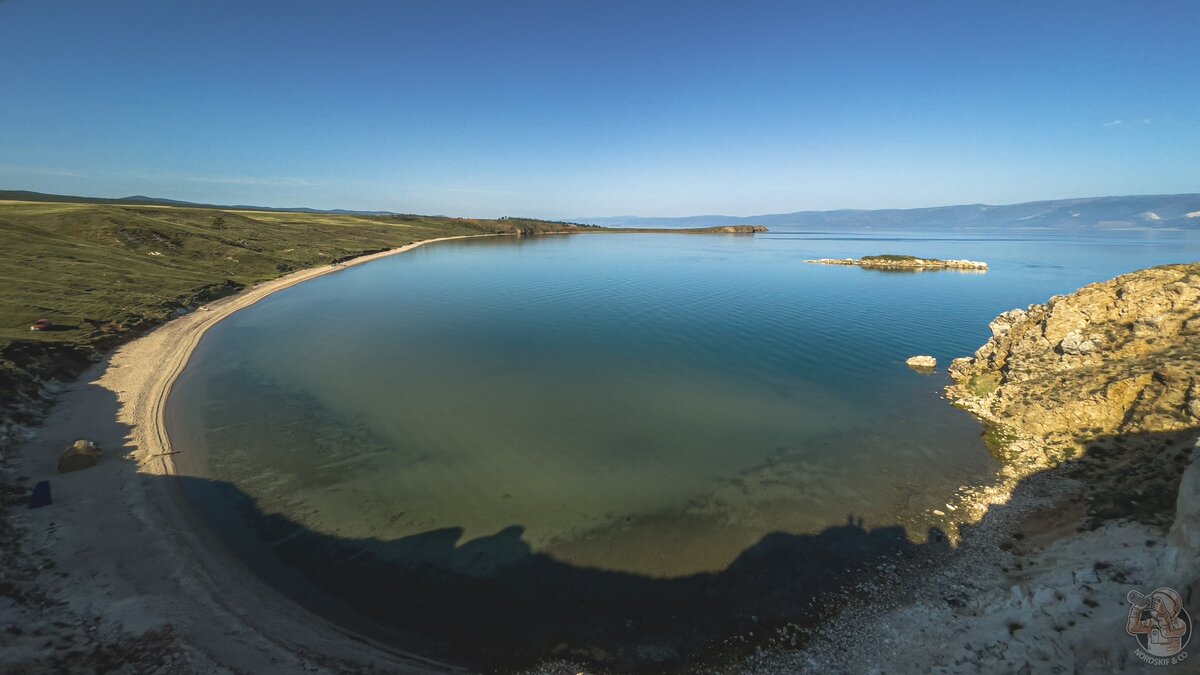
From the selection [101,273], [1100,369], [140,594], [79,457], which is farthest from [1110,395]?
[101,273]

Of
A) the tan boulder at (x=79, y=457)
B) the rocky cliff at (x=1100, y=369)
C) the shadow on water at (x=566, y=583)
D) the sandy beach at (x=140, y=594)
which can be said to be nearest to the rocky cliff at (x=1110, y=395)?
the rocky cliff at (x=1100, y=369)

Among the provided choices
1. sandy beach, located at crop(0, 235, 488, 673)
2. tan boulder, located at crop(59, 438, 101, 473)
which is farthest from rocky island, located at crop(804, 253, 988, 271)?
tan boulder, located at crop(59, 438, 101, 473)

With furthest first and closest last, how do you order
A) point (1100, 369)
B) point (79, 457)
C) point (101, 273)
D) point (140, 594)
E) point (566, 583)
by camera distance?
point (101, 273) → point (1100, 369) → point (79, 457) → point (566, 583) → point (140, 594)

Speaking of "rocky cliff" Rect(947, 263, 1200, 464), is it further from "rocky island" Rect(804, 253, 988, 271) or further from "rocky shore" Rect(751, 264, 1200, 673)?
"rocky island" Rect(804, 253, 988, 271)

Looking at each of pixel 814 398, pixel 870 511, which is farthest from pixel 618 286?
pixel 870 511

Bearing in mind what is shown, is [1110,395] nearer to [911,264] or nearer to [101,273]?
[101,273]

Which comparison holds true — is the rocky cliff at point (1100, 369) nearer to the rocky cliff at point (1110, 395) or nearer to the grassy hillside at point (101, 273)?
the rocky cliff at point (1110, 395)

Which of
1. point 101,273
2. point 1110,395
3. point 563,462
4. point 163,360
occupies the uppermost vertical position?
point 101,273
